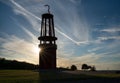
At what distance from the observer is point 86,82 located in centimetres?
2684

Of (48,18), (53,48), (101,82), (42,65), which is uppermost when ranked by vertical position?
(48,18)

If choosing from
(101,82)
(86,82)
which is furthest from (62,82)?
(101,82)

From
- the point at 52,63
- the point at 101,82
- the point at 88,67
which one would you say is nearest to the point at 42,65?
the point at 52,63

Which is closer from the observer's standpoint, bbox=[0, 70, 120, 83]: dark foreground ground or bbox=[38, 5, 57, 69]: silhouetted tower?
bbox=[0, 70, 120, 83]: dark foreground ground

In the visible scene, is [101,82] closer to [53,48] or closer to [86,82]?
[86,82]

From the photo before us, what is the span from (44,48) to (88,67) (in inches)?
1670

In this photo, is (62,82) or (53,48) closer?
(62,82)

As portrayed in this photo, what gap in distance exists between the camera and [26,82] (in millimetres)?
24219

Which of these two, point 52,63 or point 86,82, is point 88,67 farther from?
point 86,82

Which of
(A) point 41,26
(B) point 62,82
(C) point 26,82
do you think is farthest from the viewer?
(A) point 41,26

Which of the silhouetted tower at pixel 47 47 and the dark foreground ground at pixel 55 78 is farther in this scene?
the silhouetted tower at pixel 47 47

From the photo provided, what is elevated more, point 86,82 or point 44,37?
point 44,37

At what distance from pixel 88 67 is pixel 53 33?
41.6 meters

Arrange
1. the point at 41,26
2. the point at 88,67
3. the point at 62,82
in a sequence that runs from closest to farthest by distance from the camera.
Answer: the point at 62,82 < the point at 41,26 < the point at 88,67
